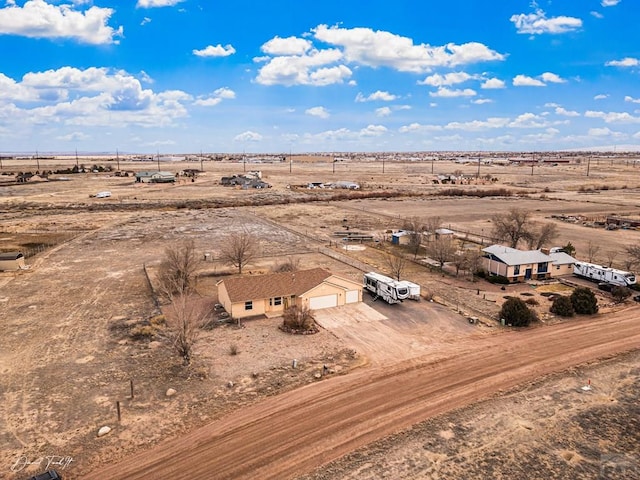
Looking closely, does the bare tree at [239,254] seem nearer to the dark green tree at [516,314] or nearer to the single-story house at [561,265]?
the dark green tree at [516,314]

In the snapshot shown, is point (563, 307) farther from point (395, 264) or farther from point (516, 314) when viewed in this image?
point (395, 264)

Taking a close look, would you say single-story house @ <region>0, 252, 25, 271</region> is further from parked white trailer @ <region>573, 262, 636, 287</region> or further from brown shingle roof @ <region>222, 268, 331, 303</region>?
parked white trailer @ <region>573, 262, 636, 287</region>

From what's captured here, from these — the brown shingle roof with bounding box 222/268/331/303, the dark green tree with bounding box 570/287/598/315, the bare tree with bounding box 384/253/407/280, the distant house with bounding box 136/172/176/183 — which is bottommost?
the bare tree with bounding box 384/253/407/280

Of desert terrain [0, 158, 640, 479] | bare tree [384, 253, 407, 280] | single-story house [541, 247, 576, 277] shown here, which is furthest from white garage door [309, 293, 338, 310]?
single-story house [541, 247, 576, 277]

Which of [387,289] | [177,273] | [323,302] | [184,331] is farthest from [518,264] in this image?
[184,331]

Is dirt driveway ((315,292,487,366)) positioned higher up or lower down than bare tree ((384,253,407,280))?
lower down

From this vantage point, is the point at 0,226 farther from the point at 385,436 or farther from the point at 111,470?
the point at 385,436
